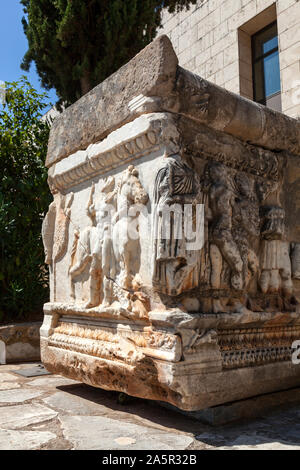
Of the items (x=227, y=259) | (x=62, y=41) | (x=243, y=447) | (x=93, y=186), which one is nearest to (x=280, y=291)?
(x=227, y=259)

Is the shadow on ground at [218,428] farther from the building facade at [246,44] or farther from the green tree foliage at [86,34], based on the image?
the green tree foliage at [86,34]

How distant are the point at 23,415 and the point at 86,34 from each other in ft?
17.0

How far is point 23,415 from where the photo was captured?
280 centimetres

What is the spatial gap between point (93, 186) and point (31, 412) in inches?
65.7

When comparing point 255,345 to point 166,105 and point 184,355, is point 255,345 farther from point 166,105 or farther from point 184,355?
point 166,105

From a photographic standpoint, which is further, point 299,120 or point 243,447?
point 299,120

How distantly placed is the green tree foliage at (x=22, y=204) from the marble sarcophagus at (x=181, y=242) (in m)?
2.54

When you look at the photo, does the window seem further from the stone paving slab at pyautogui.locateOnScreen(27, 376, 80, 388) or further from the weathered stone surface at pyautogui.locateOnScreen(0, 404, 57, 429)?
the weathered stone surface at pyautogui.locateOnScreen(0, 404, 57, 429)

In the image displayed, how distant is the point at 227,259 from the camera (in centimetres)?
266

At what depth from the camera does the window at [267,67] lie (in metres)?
6.58

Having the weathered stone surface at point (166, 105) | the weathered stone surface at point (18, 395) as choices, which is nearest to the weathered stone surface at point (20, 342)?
the weathered stone surface at point (18, 395)

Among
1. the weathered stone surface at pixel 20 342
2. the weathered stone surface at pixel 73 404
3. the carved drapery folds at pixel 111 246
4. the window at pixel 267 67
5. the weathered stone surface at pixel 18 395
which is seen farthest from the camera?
the window at pixel 267 67

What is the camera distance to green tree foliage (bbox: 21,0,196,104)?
5.77 metres
